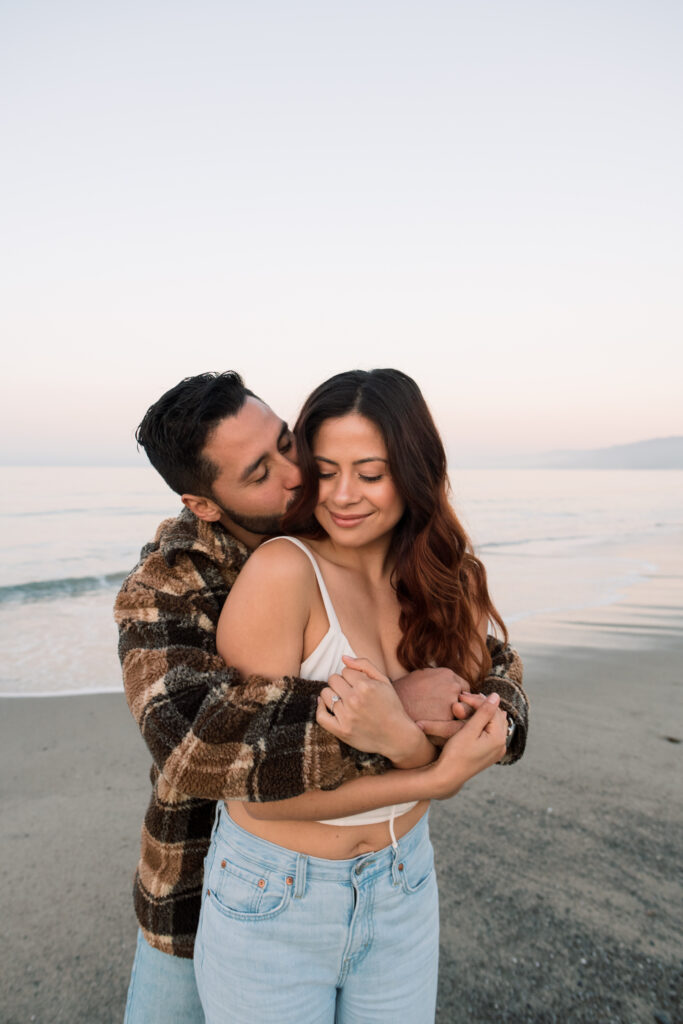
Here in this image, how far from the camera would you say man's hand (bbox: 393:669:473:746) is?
68.2 inches

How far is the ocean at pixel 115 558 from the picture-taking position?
25.8 ft

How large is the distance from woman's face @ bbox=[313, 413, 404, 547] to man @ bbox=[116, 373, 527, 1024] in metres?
0.20

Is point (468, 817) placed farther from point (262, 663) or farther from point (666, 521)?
point (666, 521)

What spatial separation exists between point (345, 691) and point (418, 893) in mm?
671

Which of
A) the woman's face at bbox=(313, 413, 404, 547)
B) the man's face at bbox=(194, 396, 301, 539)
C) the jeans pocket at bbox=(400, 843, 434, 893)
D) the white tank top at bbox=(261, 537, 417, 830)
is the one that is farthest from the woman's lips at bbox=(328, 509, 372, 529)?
the jeans pocket at bbox=(400, 843, 434, 893)

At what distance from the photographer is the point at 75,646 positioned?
26.8ft

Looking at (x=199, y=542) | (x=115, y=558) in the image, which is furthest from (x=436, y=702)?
(x=115, y=558)

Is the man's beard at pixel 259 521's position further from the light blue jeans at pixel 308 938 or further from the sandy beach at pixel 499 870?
the sandy beach at pixel 499 870

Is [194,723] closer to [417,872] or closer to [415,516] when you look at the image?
[417,872]

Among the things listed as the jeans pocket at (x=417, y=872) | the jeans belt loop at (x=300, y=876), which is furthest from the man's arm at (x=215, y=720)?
the jeans pocket at (x=417, y=872)

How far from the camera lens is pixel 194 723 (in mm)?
1504

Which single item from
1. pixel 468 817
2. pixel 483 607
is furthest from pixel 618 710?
pixel 483 607

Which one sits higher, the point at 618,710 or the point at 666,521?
the point at 618,710

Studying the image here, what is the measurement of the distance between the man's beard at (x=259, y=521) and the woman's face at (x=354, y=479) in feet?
0.54
